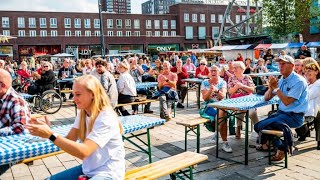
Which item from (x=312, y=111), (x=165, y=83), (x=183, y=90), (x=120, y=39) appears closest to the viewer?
(x=312, y=111)

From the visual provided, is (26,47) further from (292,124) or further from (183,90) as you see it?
(292,124)

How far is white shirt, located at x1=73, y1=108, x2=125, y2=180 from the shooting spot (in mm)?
2543

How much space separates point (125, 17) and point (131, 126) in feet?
221

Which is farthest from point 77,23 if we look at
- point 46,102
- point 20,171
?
point 20,171

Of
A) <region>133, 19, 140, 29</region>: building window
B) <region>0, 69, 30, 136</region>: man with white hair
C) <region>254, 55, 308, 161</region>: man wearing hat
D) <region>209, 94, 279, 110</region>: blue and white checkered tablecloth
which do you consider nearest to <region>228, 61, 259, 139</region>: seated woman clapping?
<region>209, 94, 279, 110</region>: blue and white checkered tablecloth

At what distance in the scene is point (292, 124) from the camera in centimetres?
493

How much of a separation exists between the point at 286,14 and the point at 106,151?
32.2 m

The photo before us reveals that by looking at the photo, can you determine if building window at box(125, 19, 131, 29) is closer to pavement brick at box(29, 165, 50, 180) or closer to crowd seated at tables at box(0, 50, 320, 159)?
crowd seated at tables at box(0, 50, 320, 159)

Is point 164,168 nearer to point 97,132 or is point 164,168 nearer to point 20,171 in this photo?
point 97,132

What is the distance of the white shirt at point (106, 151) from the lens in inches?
100

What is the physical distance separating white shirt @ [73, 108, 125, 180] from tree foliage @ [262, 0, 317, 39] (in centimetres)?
3171

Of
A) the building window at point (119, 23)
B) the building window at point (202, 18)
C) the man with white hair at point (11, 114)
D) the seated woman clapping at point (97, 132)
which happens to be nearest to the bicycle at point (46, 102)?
the man with white hair at point (11, 114)

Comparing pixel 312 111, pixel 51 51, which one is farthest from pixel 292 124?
pixel 51 51

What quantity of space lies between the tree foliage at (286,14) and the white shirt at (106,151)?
31.7 metres
